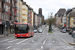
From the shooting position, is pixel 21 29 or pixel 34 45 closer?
Answer: pixel 34 45

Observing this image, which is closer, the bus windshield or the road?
the road

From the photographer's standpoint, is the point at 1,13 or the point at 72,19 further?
the point at 72,19

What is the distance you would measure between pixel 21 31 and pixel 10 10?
30.7m

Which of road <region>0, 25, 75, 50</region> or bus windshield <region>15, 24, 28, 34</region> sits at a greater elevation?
bus windshield <region>15, 24, 28, 34</region>

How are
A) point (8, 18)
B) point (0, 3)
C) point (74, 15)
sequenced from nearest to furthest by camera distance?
point (0, 3)
point (8, 18)
point (74, 15)

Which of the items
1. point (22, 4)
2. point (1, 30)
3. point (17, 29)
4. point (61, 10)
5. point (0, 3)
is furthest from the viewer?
point (61, 10)

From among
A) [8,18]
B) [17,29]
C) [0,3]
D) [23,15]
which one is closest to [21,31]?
[17,29]

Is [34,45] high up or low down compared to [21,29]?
down

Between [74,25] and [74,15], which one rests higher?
[74,15]

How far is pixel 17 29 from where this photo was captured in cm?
3269

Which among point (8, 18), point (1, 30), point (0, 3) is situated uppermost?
point (0, 3)

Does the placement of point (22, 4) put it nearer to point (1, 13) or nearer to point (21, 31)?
point (1, 13)

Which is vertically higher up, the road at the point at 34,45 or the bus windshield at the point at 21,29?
the bus windshield at the point at 21,29

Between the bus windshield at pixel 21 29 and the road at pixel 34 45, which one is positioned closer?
the road at pixel 34 45
